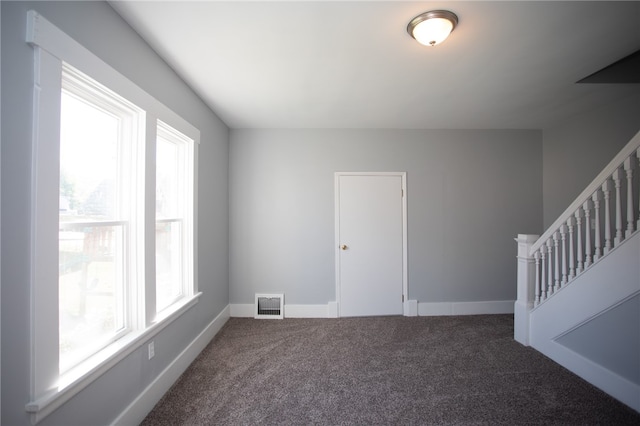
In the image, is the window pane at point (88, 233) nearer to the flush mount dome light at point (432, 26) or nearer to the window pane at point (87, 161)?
the window pane at point (87, 161)

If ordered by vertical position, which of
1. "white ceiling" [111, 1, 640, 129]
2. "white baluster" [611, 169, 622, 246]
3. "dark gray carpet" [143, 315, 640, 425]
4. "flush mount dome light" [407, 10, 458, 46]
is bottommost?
→ "dark gray carpet" [143, 315, 640, 425]

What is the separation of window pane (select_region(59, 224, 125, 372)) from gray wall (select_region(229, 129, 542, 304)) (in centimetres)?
181

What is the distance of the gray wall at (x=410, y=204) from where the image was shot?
11.5 ft

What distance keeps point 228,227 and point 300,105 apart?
1840 millimetres

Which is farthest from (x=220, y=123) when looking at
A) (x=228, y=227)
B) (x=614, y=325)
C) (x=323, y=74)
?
(x=614, y=325)

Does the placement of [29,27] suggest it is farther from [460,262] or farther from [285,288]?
[460,262]

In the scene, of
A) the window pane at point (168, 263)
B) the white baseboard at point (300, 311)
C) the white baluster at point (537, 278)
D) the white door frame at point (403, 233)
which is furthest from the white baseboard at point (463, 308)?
the window pane at point (168, 263)

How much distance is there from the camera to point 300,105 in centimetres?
277

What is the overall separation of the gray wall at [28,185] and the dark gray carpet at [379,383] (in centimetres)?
39

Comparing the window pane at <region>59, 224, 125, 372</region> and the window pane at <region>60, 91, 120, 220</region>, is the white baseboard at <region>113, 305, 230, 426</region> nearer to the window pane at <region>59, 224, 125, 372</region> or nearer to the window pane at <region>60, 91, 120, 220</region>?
the window pane at <region>59, 224, 125, 372</region>

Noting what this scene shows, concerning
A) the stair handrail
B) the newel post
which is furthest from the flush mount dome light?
the newel post

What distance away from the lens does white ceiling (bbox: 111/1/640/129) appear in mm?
1497

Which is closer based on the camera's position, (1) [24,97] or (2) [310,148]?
(1) [24,97]

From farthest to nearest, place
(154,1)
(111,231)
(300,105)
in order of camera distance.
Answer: (300,105) < (111,231) < (154,1)
